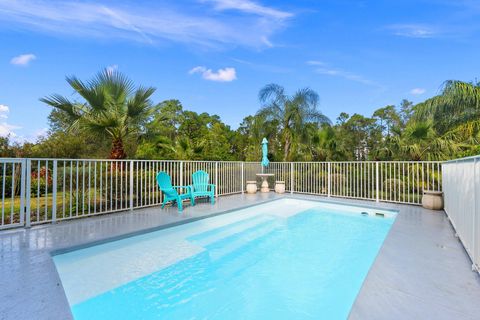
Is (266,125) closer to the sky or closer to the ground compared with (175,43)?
closer to the ground

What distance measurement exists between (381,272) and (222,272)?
73.6 inches

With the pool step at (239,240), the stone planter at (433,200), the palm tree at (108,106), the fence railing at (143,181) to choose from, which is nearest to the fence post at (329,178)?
the fence railing at (143,181)

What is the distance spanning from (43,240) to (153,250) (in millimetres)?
1738

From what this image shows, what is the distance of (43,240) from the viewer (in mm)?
3404

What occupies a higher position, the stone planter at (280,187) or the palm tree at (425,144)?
A: the palm tree at (425,144)

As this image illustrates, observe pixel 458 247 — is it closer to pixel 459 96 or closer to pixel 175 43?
pixel 459 96

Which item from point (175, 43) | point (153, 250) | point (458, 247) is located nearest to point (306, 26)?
point (175, 43)

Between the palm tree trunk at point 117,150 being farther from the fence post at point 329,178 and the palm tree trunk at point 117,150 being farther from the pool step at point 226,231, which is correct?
the fence post at point 329,178

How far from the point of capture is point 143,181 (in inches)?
232

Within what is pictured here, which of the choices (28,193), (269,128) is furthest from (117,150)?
(269,128)

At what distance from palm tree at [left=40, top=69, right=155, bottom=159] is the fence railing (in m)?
0.95

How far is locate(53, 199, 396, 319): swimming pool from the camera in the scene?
2.09 metres

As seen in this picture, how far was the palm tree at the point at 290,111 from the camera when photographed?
414 inches

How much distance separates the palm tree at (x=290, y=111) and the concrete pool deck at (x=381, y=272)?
6.61 metres
